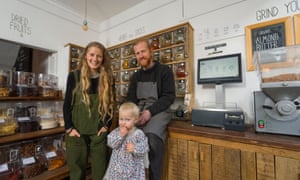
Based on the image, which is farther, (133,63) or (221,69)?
(133,63)

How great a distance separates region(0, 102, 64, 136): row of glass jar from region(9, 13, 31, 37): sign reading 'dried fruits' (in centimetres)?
92

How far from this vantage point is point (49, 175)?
145cm

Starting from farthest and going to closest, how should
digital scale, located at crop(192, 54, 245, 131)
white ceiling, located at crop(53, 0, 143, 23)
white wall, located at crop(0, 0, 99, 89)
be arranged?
white ceiling, located at crop(53, 0, 143, 23) → white wall, located at crop(0, 0, 99, 89) → digital scale, located at crop(192, 54, 245, 131)

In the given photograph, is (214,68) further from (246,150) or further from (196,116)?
(246,150)

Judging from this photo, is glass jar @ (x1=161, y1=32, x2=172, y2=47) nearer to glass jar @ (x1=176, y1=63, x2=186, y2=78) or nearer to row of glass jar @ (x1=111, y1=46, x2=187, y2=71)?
row of glass jar @ (x1=111, y1=46, x2=187, y2=71)

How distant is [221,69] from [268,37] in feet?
1.54

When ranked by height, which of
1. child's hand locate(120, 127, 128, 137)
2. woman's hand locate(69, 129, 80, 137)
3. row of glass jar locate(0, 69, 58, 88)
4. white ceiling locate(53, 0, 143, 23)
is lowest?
woman's hand locate(69, 129, 80, 137)

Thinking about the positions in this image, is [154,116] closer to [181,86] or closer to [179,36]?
[181,86]

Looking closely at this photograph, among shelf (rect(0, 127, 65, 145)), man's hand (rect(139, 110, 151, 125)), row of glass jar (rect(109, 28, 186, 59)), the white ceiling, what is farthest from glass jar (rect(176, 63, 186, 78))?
shelf (rect(0, 127, 65, 145))

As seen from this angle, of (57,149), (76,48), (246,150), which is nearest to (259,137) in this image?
(246,150)

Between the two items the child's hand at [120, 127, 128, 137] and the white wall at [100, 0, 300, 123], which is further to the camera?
the white wall at [100, 0, 300, 123]

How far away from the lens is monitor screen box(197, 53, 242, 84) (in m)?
1.33

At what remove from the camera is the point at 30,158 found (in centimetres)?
148

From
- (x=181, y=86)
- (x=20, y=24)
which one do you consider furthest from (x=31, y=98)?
(x=181, y=86)
